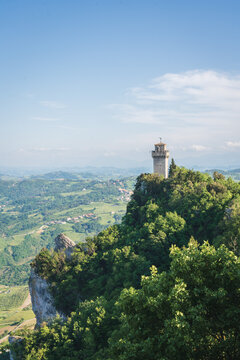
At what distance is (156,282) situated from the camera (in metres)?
17.2

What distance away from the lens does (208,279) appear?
51.5 feet

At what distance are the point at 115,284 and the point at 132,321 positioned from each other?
3345cm

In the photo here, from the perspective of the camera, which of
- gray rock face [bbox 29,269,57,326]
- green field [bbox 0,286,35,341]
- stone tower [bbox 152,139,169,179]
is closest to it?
gray rock face [bbox 29,269,57,326]

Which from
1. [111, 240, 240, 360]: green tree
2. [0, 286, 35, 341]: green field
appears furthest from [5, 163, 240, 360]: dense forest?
[0, 286, 35, 341]: green field

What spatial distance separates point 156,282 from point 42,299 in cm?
5731

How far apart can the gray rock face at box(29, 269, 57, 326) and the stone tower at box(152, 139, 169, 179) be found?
128 ft

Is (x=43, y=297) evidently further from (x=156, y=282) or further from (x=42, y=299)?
(x=156, y=282)

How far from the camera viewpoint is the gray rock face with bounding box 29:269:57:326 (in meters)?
61.9

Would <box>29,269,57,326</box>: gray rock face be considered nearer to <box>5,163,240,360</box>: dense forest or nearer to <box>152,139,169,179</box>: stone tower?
<box>5,163,240,360</box>: dense forest

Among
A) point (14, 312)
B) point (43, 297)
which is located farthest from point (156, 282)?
point (14, 312)

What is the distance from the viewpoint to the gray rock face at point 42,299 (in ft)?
203

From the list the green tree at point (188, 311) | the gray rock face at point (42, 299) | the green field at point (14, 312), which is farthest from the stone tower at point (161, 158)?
the green field at point (14, 312)

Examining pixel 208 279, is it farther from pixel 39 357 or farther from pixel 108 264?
pixel 108 264

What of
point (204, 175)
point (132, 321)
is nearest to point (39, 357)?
point (132, 321)
